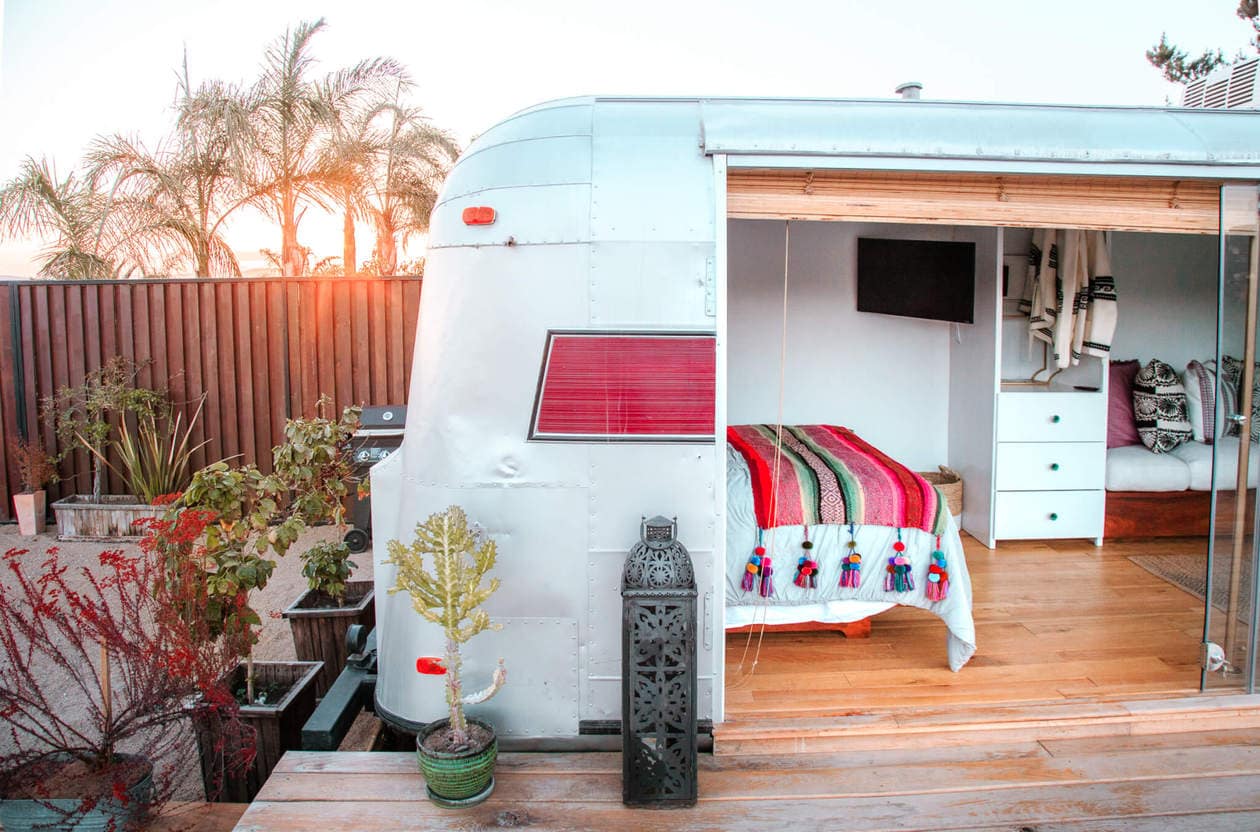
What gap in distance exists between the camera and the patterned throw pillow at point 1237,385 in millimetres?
3330

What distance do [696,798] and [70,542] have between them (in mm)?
6708

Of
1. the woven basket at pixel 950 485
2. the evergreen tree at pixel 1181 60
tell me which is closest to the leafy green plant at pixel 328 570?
the woven basket at pixel 950 485

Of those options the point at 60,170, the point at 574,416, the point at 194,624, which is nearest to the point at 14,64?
the point at 60,170

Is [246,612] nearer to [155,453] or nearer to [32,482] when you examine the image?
[155,453]

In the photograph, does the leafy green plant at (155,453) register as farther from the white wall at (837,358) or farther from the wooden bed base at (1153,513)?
the wooden bed base at (1153,513)

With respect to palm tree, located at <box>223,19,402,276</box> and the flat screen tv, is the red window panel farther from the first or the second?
palm tree, located at <box>223,19,402,276</box>

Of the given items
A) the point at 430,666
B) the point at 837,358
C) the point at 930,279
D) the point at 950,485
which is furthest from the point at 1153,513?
the point at 430,666

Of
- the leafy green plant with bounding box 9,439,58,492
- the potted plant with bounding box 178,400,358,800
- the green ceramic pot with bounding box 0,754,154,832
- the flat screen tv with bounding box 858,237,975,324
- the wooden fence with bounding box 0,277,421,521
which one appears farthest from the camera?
the wooden fence with bounding box 0,277,421,521

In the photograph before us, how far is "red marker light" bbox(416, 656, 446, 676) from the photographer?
299cm

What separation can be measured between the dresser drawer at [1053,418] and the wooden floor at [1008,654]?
81 cm

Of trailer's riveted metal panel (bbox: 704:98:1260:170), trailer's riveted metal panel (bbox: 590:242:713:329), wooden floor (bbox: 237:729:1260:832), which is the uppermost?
trailer's riveted metal panel (bbox: 704:98:1260:170)

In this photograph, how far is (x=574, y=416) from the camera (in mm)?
2965

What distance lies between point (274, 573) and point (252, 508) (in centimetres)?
324

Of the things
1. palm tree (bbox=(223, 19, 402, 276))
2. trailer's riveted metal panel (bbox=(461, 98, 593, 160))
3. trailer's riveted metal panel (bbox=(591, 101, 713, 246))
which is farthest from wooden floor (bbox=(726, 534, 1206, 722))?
palm tree (bbox=(223, 19, 402, 276))
